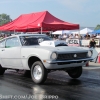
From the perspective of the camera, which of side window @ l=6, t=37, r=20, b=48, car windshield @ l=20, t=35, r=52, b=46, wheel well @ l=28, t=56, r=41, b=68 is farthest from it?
side window @ l=6, t=37, r=20, b=48

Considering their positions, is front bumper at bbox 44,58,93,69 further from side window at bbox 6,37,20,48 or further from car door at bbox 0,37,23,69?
side window at bbox 6,37,20,48

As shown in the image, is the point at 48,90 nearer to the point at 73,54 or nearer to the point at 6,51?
the point at 73,54

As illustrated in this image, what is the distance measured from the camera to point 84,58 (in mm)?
7750

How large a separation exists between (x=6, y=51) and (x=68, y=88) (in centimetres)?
307

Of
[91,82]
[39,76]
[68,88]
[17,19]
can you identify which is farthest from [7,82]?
[17,19]

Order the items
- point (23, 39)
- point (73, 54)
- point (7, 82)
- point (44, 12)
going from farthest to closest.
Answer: point (44, 12)
point (23, 39)
point (7, 82)
point (73, 54)

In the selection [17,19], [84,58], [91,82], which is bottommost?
[91,82]

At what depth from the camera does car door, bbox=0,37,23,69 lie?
826 centimetres

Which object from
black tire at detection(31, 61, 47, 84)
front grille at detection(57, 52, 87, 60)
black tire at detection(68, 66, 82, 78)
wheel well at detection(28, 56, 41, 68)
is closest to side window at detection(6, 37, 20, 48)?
wheel well at detection(28, 56, 41, 68)

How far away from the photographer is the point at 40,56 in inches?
286

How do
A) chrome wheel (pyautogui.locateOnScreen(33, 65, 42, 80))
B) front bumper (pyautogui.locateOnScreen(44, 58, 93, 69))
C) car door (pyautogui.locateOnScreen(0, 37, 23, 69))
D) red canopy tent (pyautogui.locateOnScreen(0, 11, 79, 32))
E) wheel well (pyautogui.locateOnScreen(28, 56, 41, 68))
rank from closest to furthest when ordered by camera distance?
front bumper (pyautogui.locateOnScreen(44, 58, 93, 69)) < chrome wheel (pyautogui.locateOnScreen(33, 65, 42, 80)) < wheel well (pyautogui.locateOnScreen(28, 56, 41, 68)) < car door (pyautogui.locateOnScreen(0, 37, 23, 69)) < red canopy tent (pyautogui.locateOnScreen(0, 11, 79, 32))

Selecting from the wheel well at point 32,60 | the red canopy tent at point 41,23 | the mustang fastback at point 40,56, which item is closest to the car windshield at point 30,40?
the mustang fastback at point 40,56

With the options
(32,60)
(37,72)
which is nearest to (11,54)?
(32,60)

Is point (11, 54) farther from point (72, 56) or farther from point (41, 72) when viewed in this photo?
point (72, 56)
